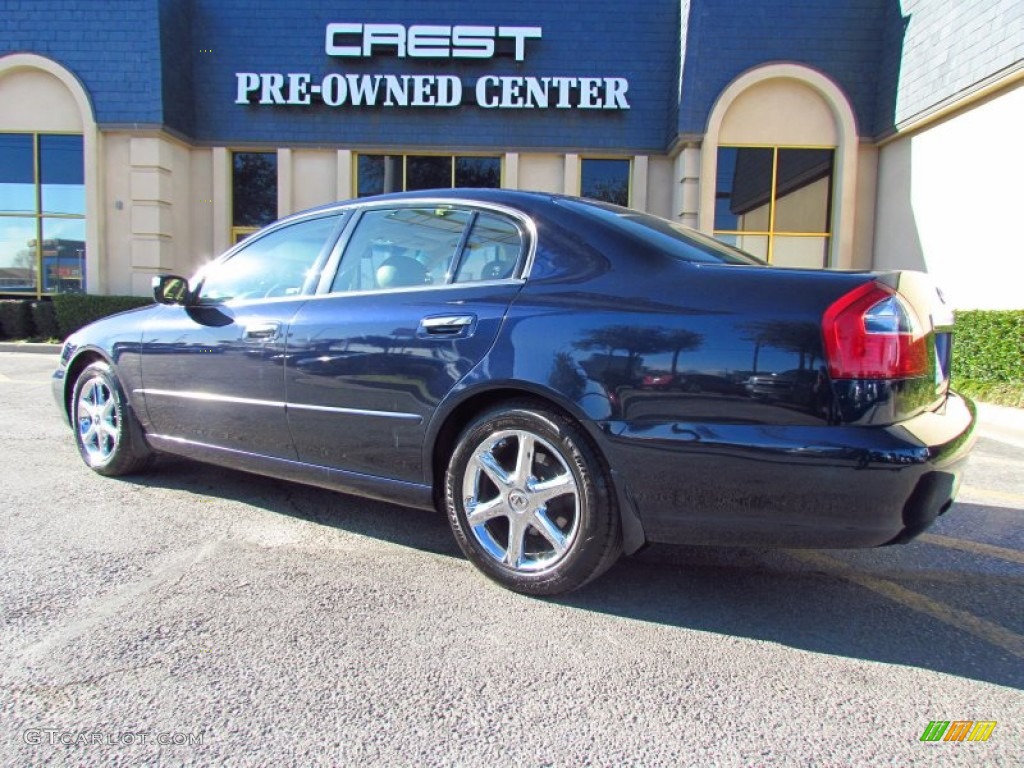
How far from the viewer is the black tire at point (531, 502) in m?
2.57

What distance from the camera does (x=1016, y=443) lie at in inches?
236

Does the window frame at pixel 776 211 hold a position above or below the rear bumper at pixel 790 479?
above

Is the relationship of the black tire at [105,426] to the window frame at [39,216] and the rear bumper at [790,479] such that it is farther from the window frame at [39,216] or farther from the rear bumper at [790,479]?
the window frame at [39,216]

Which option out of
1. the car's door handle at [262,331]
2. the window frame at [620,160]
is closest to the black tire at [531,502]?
the car's door handle at [262,331]

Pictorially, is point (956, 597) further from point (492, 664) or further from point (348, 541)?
point (348, 541)

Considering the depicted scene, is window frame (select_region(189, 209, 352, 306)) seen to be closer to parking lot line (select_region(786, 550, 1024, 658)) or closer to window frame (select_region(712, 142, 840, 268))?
parking lot line (select_region(786, 550, 1024, 658))

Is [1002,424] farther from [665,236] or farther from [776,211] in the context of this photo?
[776,211]

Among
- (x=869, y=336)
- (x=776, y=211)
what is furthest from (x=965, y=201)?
(x=869, y=336)

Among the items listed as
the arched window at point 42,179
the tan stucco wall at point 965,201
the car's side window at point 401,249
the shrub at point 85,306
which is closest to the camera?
the car's side window at point 401,249

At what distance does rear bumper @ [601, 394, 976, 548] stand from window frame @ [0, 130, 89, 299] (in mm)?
14909

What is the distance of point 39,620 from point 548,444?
76.2 inches

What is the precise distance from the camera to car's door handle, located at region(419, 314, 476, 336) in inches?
111

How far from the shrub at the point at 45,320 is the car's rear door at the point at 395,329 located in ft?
42.4

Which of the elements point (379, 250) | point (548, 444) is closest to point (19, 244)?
point (379, 250)
